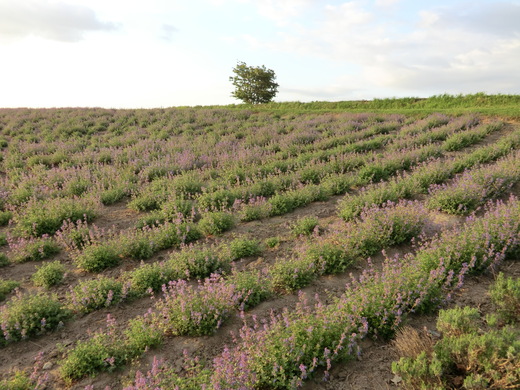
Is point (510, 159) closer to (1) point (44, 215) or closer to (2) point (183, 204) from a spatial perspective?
(2) point (183, 204)

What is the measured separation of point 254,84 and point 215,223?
39064 millimetres

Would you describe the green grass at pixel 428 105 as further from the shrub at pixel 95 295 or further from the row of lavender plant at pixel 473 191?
the shrub at pixel 95 295

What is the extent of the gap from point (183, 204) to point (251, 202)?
1.55 metres

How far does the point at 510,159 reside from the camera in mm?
9180

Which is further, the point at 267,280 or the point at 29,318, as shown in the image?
the point at 267,280

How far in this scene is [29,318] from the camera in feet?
15.6

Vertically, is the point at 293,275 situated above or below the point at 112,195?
below

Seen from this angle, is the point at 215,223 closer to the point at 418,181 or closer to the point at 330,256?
the point at 330,256

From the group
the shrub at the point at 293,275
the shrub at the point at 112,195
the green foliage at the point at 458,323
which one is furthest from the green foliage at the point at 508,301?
the shrub at the point at 112,195

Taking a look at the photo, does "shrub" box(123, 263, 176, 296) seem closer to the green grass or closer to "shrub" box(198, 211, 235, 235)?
"shrub" box(198, 211, 235, 235)

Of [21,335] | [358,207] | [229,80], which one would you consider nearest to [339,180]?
[358,207]

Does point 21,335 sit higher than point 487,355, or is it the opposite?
point 487,355

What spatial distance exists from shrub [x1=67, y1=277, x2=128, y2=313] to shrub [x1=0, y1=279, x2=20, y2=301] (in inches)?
45.9

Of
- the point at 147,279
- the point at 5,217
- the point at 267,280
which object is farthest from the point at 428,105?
the point at 5,217
